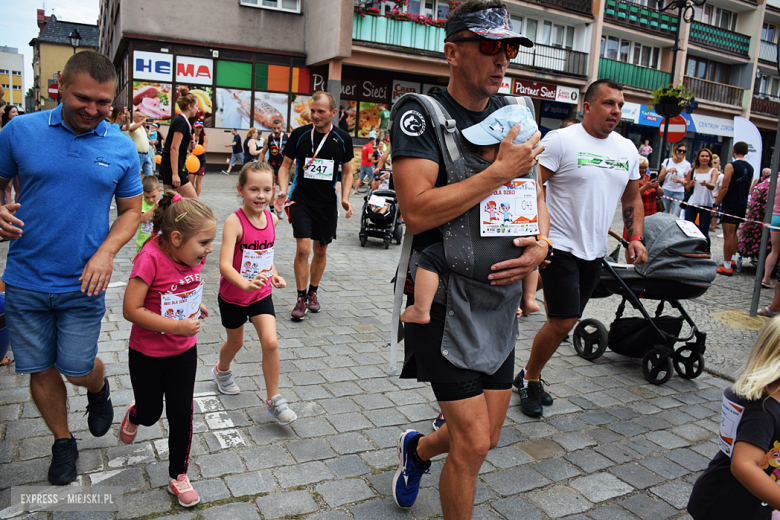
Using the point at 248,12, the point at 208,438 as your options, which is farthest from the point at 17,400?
the point at 248,12

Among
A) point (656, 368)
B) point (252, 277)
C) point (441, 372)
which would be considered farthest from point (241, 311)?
point (656, 368)

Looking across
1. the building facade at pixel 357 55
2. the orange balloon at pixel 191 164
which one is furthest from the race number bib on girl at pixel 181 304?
the building facade at pixel 357 55

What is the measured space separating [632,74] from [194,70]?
22.4 m

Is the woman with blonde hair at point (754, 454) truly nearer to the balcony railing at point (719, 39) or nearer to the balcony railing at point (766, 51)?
the balcony railing at point (719, 39)

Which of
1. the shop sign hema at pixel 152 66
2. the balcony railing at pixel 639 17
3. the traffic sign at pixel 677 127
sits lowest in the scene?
the traffic sign at pixel 677 127

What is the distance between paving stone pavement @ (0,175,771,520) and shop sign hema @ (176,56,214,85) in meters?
20.0

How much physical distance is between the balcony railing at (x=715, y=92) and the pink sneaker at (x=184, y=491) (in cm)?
3738

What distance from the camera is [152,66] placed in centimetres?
2281

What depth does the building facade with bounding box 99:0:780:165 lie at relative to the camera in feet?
74.9

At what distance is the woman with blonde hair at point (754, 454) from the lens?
78.3 inches

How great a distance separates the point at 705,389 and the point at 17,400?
5.02 m

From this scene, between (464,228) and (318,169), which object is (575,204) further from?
(318,169)

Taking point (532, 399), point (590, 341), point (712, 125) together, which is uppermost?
point (712, 125)

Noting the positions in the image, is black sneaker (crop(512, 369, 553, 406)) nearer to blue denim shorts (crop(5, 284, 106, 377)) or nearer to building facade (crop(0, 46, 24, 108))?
blue denim shorts (crop(5, 284, 106, 377))
